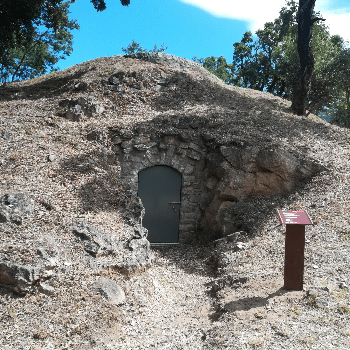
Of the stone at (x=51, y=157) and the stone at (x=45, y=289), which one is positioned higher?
the stone at (x=51, y=157)

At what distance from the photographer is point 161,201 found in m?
10.9

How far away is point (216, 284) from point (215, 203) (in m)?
3.67

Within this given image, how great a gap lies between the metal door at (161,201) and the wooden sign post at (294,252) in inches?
210

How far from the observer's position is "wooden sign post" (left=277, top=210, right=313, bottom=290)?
5.95 metres

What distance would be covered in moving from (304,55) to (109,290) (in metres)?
12.7

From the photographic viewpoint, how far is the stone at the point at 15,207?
666 centimetres

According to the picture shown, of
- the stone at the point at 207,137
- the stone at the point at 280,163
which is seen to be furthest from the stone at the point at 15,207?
the stone at the point at 280,163

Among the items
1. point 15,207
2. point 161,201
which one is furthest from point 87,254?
point 161,201

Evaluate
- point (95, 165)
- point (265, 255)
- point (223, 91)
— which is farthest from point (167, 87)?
point (265, 255)

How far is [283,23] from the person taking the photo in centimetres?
2752

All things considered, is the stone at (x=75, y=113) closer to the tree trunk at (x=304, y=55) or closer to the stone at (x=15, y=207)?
the stone at (x=15, y=207)

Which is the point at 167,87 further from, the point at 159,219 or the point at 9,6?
the point at 9,6

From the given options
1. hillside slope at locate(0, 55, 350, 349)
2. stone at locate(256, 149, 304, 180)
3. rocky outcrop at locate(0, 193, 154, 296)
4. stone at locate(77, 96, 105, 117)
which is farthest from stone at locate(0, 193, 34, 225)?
stone at locate(256, 149, 304, 180)

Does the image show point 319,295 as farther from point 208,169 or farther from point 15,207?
point 15,207
